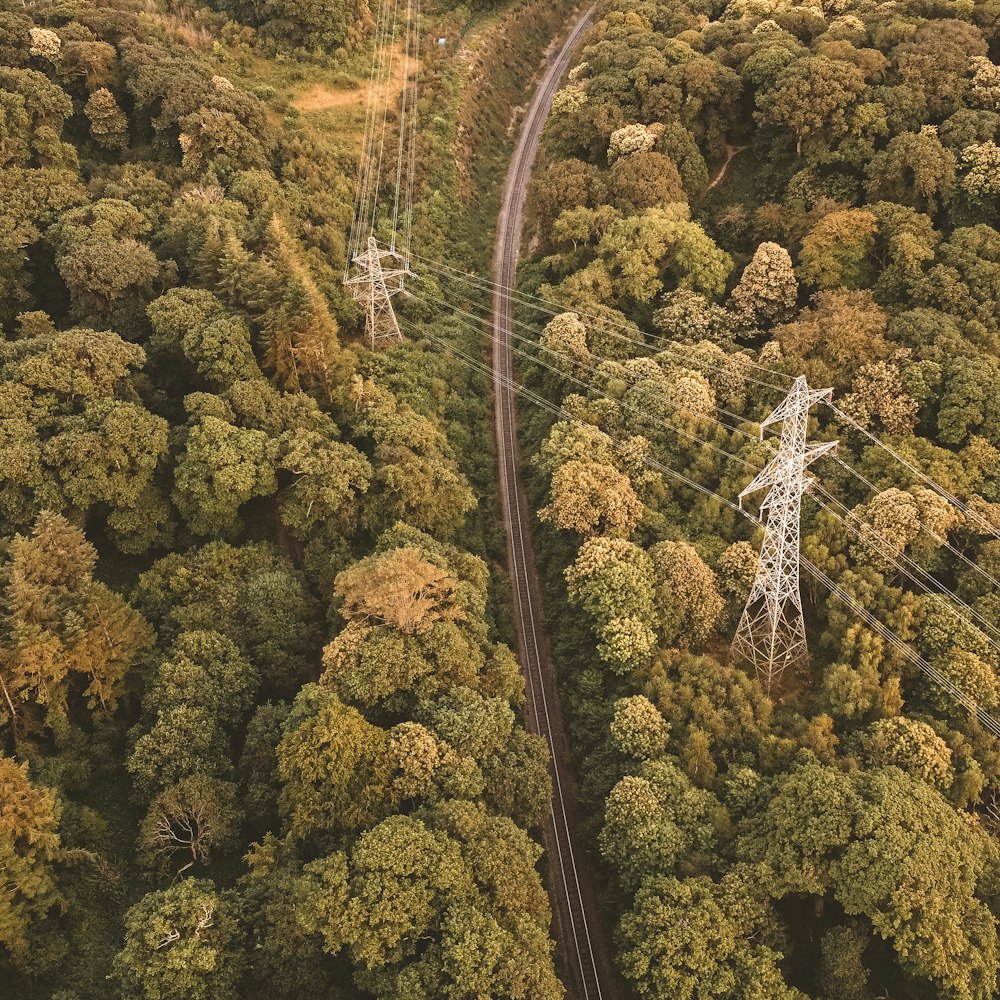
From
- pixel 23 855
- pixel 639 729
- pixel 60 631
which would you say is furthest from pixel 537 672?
pixel 23 855

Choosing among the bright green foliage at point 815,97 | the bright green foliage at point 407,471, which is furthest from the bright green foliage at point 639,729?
the bright green foliage at point 815,97

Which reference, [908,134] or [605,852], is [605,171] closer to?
[908,134]

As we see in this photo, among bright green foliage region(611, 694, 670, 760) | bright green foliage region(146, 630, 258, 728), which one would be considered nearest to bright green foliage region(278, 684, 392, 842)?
bright green foliage region(146, 630, 258, 728)

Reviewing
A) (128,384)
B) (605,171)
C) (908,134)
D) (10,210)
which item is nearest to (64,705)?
(128,384)

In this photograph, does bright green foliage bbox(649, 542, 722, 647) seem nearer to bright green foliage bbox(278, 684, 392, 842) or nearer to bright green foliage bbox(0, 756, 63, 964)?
bright green foliage bbox(278, 684, 392, 842)

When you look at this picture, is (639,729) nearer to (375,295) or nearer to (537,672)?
(537,672)

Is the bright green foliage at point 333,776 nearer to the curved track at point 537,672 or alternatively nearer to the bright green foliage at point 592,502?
the curved track at point 537,672

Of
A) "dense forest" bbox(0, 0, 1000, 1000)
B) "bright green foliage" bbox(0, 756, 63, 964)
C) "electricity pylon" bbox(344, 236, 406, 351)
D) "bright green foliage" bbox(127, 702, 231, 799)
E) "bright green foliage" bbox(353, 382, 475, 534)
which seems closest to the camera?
"bright green foliage" bbox(0, 756, 63, 964)
